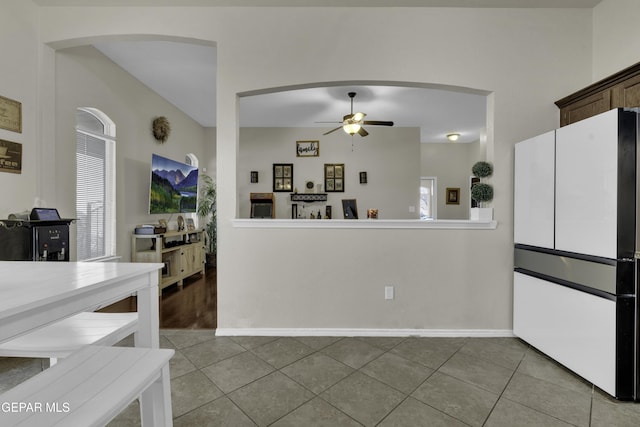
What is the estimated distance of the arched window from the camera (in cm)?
342

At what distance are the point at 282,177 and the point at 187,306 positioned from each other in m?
3.50

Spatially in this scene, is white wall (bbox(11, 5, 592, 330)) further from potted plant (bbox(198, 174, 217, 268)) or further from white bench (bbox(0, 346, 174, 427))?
potted plant (bbox(198, 174, 217, 268))

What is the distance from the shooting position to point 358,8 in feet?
8.95

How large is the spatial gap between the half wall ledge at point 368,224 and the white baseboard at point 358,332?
0.93m

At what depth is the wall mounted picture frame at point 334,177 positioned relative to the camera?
6.37 m

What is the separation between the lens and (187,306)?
3.56 metres

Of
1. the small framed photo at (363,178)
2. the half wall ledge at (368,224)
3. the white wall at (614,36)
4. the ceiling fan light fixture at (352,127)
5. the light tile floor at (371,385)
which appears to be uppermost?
the white wall at (614,36)

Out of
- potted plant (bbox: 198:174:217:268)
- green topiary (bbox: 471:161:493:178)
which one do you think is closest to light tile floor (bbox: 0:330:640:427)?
green topiary (bbox: 471:161:493:178)

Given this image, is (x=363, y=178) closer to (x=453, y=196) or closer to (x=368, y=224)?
(x=453, y=196)

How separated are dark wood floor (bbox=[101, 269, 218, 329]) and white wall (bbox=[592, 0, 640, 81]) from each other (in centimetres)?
426

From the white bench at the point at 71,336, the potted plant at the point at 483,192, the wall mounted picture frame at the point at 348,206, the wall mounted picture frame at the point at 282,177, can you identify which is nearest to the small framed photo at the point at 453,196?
the wall mounted picture frame at the point at 348,206

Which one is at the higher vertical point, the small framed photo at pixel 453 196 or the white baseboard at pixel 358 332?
the small framed photo at pixel 453 196

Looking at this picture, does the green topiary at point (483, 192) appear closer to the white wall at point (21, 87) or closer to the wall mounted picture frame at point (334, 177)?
the wall mounted picture frame at point (334, 177)
